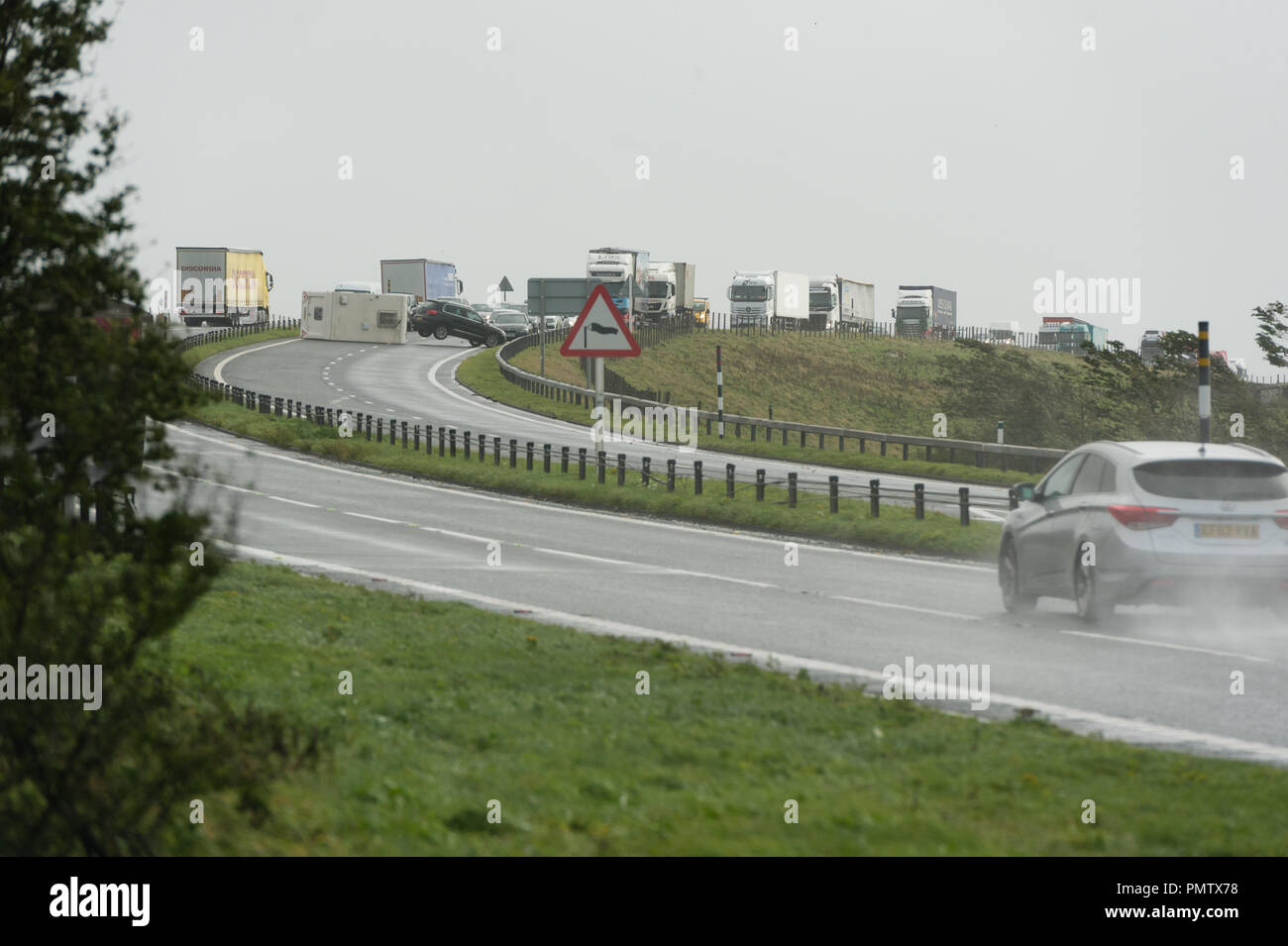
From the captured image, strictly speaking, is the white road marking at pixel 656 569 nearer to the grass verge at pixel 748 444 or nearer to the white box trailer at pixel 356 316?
the grass verge at pixel 748 444

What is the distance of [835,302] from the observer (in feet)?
322

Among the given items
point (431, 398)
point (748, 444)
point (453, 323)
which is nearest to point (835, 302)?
point (453, 323)

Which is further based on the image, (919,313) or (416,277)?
(919,313)

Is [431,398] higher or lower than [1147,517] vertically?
lower

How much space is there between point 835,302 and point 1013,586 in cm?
8404

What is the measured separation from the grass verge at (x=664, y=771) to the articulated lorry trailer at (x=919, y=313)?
98084 millimetres

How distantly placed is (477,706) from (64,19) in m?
3.84

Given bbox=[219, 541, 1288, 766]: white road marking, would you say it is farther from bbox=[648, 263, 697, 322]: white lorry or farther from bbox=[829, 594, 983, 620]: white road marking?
bbox=[648, 263, 697, 322]: white lorry

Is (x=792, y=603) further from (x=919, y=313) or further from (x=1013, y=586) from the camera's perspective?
(x=919, y=313)

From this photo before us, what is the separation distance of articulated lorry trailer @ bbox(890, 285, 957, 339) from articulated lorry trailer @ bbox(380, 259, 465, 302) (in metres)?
31.4

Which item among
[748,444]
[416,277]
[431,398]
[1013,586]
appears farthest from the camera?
[416,277]

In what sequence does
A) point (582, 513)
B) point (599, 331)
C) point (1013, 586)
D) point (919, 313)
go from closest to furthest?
point (1013, 586) < point (582, 513) < point (599, 331) < point (919, 313)

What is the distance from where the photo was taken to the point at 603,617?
46.7 ft
